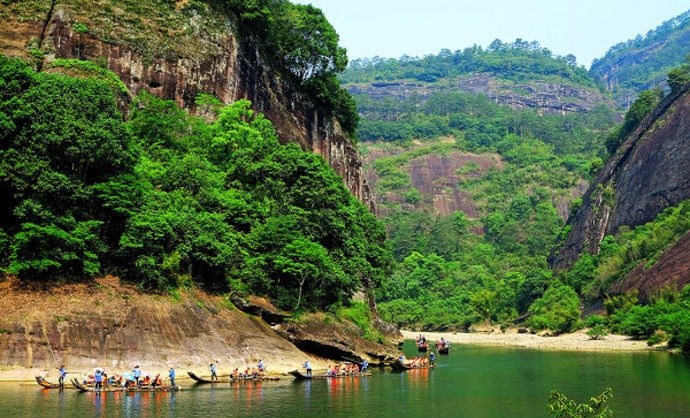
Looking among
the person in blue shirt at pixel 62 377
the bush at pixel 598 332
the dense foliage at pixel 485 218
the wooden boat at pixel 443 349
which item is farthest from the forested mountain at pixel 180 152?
the dense foliage at pixel 485 218

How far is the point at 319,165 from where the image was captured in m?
54.0

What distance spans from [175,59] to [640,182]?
63114mm

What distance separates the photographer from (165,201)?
4538 cm

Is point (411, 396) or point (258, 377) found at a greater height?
point (258, 377)

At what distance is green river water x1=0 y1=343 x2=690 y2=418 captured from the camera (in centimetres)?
2986

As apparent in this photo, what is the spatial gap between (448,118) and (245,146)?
5888 inches

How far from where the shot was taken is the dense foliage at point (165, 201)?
37062 millimetres

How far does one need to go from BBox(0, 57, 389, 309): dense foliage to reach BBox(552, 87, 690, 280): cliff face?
43538 millimetres

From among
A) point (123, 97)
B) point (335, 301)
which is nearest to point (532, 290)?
point (335, 301)

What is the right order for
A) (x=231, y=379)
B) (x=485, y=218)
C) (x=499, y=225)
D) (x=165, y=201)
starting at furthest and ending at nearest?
1. (x=485, y=218)
2. (x=499, y=225)
3. (x=165, y=201)
4. (x=231, y=379)

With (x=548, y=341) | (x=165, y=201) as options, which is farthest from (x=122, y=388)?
(x=548, y=341)

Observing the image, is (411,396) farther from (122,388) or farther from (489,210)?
(489,210)

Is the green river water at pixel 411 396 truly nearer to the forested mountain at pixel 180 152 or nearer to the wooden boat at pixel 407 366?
the wooden boat at pixel 407 366

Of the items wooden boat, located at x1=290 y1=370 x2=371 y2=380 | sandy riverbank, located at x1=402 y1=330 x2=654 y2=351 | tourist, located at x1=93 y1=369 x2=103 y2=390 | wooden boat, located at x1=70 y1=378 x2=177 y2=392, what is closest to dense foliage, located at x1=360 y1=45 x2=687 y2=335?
sandy riverbank, located at x1=402 y1=330 x2=654 y2=351
